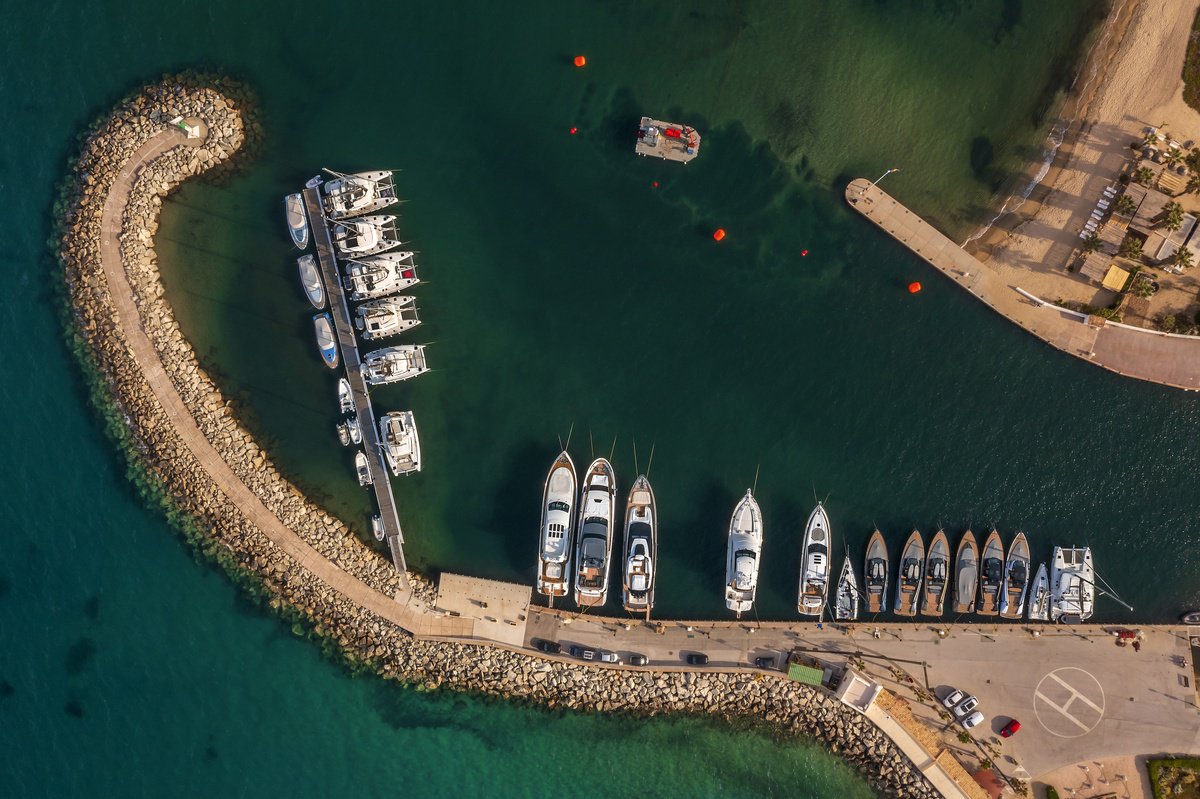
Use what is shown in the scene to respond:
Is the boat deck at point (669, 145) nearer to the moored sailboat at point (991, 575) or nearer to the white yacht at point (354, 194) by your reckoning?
the white yacht at point (354, 194)

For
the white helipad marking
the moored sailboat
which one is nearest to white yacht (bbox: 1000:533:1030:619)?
the moored sailboat

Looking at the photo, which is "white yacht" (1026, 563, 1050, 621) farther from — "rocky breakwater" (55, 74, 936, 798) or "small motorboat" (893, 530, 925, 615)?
"rocky breakwater" (55, 74, 936, 798)

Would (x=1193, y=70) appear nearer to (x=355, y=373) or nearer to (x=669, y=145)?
(x=669, y=145)

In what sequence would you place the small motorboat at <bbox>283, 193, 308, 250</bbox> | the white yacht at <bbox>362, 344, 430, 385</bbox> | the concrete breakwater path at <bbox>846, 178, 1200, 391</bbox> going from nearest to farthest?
the white yacht at <bbox>362, 344, 430, 385</bbox>, the small motorboat at <bbox>283, 193, 308, 250</bbox>, the concrete breakwater path at <bbox>846, 178, 1200, 391</bbox>

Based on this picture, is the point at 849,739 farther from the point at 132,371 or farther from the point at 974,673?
the point at 132,371

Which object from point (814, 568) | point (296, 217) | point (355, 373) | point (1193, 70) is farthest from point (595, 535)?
point (1193, 70)

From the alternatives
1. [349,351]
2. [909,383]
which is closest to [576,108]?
[349,351]
